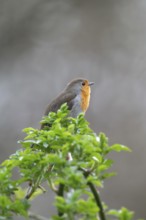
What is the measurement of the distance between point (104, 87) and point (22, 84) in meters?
0.74

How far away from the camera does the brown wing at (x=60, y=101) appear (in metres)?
1.99

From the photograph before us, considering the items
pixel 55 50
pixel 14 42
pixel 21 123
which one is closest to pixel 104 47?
pixel 55 50

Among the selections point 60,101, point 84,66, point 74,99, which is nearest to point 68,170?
point 60,101

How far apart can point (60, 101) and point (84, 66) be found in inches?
84.5

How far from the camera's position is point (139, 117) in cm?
361

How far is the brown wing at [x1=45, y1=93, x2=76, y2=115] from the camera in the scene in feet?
6.53

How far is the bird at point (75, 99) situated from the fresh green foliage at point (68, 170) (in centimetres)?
137

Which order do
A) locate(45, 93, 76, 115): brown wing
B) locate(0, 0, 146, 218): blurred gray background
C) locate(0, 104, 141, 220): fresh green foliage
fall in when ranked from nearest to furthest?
1. locate(0, 104, 141, 220): fresh green foliage
2. locate(45, 93, 76, 115): brown wing
3. locate(0, 0, 146, 218): blurred gray background

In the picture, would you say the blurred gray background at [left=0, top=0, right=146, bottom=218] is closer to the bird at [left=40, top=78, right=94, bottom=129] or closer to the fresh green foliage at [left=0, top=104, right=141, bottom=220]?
the bird at [left=40, top=78, right=94, bottom=129]

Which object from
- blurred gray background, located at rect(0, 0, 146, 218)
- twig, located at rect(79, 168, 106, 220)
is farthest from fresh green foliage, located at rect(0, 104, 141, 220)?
blurred gray background, located at rect(0, 0, 146, 218)

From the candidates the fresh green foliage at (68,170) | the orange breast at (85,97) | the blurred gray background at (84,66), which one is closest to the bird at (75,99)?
the orange breast at (85,97)

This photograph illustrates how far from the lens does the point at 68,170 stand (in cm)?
49

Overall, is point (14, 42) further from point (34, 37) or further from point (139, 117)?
point (139, 117)

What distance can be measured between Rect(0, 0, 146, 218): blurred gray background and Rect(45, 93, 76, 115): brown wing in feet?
3.39
